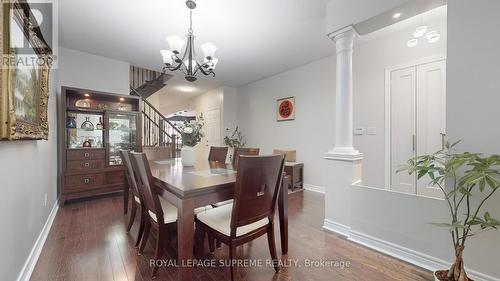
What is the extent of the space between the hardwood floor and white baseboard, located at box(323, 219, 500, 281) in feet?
0.22

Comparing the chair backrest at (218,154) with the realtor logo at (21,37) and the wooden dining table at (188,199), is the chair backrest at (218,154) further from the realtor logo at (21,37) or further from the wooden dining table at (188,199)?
the realtor logo at (21,37)

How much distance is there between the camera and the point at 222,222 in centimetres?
154

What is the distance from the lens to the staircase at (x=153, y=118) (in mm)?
4781

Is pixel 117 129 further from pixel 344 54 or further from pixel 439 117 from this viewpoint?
pixel 439 117

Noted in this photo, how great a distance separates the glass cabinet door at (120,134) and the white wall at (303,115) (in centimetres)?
289

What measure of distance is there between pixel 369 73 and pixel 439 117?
1.16 meters

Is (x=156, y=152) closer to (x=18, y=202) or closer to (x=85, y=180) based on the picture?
(x=85, y=180)

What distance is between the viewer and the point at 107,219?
2639 millimetres

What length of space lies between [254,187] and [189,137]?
3.94 feet

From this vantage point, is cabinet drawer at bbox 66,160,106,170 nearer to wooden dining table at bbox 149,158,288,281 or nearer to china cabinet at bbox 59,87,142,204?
china cabinet at bbox 59,87,142,204

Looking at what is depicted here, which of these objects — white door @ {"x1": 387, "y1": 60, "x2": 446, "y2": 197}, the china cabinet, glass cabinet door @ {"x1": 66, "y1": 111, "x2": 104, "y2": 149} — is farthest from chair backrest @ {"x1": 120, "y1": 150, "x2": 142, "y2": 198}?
white door @ {"x1": 387, "y1": 60, "x2": 446, "y2": 197}

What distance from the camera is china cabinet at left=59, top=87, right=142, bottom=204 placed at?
3189 mm

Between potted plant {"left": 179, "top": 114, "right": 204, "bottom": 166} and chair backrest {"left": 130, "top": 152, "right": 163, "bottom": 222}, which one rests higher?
potted plant {"left": 179, "top": 114, "right": 204, "bottom": 166}

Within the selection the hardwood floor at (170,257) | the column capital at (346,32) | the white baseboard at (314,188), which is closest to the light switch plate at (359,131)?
the white baseboard at (314,188)
